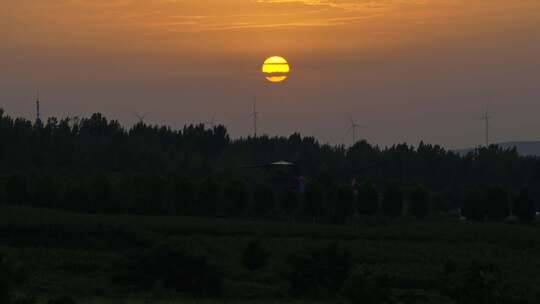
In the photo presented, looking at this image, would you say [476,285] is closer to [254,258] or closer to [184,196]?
[254,258]

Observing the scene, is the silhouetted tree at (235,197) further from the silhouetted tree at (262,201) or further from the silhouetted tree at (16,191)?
the silhouetted tree at (16,191)

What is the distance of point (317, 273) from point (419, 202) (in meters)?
47.3

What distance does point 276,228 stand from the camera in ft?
268

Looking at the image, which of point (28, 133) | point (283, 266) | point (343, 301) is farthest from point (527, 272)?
point (28, 133)

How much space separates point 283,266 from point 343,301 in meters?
15.3

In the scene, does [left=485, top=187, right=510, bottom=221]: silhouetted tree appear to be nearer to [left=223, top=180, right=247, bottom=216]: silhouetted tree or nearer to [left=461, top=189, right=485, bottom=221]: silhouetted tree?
[left=461, top=189, right=485, bottom=221]: silhouetted tree

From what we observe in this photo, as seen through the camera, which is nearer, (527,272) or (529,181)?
(527,272)

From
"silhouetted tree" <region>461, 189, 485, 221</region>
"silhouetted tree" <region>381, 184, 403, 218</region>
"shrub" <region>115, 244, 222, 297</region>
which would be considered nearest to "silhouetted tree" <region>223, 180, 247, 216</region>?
"silhouetted tree" <region>381, 184, 403, 218</region>

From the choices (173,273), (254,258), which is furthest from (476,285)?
(254,258)

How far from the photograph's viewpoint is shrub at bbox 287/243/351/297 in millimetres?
52469

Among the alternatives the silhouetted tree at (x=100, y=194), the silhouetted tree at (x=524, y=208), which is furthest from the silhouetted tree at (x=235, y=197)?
the silhouetted tree at (x=524, y=208)

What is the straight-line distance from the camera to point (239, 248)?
233 feet

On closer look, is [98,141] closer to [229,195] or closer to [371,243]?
[229,195]

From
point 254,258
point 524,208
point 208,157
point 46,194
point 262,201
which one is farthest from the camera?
point 208,157
